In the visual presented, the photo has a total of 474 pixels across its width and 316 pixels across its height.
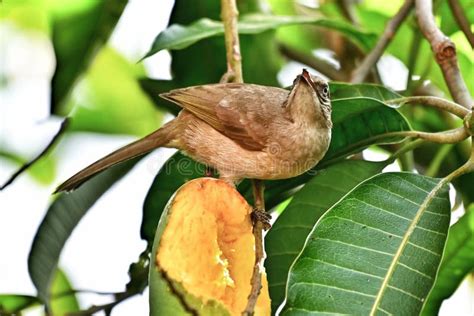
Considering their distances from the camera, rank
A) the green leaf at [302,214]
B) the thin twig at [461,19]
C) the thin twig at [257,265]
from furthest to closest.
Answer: the thin twig at [461,19] < the green leaf at [302,214] < the thin twig at [257,265]

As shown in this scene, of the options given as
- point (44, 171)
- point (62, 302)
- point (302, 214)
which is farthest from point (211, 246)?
point (44, 171)

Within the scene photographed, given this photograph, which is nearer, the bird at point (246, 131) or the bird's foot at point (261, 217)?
the bird's foot at point (261, 217)

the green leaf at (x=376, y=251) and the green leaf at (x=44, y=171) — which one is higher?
the green leaf at (x=44, y=171)

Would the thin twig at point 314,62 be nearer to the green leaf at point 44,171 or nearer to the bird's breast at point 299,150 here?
the bird's breast at point 299,150

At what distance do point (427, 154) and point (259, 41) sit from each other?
2.33ft

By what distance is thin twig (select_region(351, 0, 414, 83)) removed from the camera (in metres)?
2.66

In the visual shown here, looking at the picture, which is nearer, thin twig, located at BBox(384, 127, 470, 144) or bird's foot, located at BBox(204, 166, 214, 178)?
thin twig, located at BBox(384, 127, 470, 144)

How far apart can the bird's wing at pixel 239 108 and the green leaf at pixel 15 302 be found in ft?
2.47

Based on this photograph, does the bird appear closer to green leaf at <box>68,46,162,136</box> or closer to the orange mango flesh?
green leaf at <box>68,46,162,136</box>

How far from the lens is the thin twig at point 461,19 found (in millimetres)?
2562

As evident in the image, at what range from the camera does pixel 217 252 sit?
5.57 ft

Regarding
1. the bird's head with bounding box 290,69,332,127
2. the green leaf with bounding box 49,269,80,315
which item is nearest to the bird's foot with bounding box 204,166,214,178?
the bird's head with bounding box 290,69,332,127

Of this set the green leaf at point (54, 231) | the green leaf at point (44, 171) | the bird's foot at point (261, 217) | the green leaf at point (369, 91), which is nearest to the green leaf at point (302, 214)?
the bird's foot at point (261, 217)

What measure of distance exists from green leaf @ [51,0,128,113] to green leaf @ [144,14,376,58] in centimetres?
25
